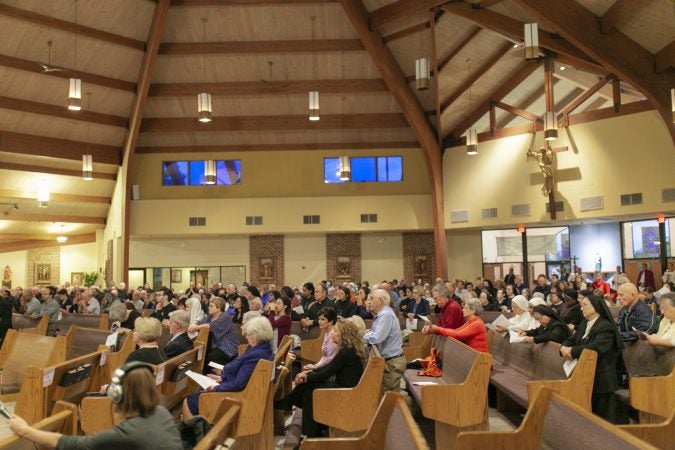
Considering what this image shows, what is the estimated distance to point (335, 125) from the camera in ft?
64.7

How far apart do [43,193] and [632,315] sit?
16.3 m

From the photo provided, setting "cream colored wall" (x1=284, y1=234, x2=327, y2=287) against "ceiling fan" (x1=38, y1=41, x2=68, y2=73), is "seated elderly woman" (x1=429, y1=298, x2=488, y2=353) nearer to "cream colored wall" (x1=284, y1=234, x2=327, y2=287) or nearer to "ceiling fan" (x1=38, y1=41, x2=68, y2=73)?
"ceiling fan" (x1=38, y1=41, x2=68, y2=73)

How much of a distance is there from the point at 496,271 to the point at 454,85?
6.46 metres

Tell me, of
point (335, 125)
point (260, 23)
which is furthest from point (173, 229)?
point (260, 23)

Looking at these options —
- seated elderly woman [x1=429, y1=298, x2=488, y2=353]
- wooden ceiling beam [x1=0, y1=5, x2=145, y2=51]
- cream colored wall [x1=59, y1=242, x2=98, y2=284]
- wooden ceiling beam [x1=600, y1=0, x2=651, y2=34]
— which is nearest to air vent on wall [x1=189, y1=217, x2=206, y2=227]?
wooden ceiling beam [x1=0, y1=5, x2=145, y2=51]

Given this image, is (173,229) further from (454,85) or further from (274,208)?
(454,85)

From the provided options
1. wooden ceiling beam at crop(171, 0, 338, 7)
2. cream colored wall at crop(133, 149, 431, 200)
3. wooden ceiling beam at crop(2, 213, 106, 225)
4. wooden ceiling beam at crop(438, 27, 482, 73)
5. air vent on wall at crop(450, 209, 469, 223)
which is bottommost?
air vent on wall at crop(450, 209, 469, 223)

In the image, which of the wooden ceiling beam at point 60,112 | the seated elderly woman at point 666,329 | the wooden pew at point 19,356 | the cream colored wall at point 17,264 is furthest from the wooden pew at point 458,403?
the cream colored wall at point 17,264

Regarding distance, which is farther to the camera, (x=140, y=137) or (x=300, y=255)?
(x=300, y=255)

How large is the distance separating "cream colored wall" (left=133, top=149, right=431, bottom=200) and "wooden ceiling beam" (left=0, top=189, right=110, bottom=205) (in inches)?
59.2

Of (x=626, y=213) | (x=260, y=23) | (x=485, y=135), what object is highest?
(x=260, y=23)

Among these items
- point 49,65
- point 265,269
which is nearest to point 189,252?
point 265,269

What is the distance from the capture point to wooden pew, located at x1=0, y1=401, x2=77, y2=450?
296cm

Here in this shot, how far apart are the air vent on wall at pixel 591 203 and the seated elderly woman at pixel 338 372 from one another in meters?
12.2
